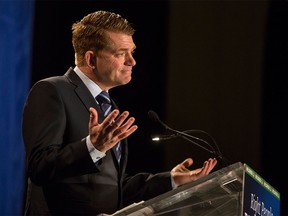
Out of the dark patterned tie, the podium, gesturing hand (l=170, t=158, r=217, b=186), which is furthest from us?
the dark patterned tie

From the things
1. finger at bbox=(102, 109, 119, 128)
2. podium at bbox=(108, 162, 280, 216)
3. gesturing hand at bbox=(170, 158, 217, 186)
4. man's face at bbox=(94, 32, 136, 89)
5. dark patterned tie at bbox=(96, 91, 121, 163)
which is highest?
man's face at bbox=(94, 32, 136, 89)

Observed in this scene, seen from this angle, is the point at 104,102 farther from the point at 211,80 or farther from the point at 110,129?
the point at 211,80

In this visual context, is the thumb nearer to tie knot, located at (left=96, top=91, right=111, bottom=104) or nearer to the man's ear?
tie knot, located at (left=96, top=91, right=111, bottom=104)

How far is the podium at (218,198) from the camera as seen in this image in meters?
1.56

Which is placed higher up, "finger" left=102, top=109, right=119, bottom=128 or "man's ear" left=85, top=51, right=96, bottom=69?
"man's ear" left=85, top=51, right=96, bottom=69

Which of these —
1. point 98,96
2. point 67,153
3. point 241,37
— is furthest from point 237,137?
point 67,153

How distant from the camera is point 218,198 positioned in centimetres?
171

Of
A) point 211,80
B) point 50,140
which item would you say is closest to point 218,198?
point 50,140

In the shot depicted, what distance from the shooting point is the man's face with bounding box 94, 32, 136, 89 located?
2.31 meters

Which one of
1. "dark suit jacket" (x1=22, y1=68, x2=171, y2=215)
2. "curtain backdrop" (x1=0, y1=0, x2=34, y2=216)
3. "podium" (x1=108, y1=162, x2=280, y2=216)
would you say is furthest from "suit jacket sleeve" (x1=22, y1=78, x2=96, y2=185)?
"curtain backdrop" (x1=0, y1=0, x2=34, y2=216)

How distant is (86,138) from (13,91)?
64.1 inches

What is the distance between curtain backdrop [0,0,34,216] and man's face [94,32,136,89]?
107 centimetres

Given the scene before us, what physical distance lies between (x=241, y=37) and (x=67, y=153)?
2.41m

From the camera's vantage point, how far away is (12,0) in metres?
3.41
